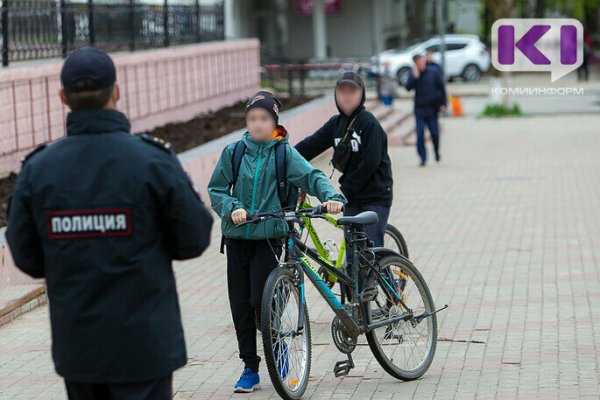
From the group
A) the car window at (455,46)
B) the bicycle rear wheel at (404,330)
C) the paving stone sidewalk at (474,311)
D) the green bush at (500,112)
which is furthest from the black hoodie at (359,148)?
the car window at (455,46)

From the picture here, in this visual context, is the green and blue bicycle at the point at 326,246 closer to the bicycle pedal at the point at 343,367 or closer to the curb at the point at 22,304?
the bicycle pedal at the point at 343,367

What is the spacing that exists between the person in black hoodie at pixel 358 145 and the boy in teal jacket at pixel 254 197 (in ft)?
4.45

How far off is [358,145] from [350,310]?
154cm

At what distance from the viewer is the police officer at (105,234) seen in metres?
3.80

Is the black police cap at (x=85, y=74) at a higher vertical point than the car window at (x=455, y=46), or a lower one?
higher

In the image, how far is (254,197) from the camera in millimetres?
6305

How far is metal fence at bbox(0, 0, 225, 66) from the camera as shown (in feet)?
45.0

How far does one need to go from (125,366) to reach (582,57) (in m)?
43.2

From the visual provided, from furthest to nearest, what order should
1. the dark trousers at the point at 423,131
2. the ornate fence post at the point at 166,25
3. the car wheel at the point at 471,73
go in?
1. the car wheel at the point at 471,73
2. the ornate fence post at the point at 166,25
3. the dark trousers at the point at 423,131

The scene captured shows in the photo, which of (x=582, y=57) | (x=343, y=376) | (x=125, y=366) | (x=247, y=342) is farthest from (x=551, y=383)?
(x=582, y=57)

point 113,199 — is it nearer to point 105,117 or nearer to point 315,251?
point 105,117

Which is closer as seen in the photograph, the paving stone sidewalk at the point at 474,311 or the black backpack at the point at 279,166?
the black backpack at the point at 279,166

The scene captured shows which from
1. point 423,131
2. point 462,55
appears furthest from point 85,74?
point 462,55

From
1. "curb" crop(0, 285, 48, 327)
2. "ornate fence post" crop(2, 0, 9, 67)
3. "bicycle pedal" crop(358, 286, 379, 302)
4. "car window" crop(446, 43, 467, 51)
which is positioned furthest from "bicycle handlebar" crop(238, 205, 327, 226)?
"car window" crop(446, 43, 467, 51)
